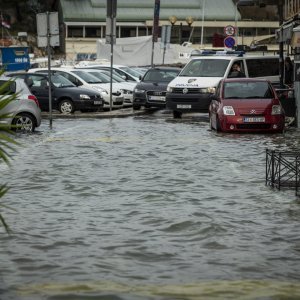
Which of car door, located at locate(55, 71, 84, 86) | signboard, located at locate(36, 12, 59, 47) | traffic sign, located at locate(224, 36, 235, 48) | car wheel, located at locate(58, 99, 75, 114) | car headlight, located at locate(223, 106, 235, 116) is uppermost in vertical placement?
signboard, located at locate(36, 12, 59, 47)

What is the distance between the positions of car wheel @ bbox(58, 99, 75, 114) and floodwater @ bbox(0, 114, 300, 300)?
1383cm

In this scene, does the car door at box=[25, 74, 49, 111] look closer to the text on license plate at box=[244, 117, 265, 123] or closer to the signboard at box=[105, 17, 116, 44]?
the signboard at box=[105, 17, 116, 44]

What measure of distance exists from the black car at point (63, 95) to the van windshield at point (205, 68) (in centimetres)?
323

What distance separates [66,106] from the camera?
34500 mm

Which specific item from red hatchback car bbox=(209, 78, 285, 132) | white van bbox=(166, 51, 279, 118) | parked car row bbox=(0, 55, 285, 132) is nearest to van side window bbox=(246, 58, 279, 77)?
white van bbox=(166, 51, 279, 118)

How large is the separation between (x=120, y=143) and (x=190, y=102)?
10027 millimetres

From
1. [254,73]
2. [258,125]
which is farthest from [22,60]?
[258,125]

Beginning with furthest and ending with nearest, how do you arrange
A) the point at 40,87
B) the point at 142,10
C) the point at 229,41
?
the point at 142,10, the point at 229,41, the point at 40,87

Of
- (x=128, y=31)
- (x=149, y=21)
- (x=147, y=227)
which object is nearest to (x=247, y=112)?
(x=147, y=227)

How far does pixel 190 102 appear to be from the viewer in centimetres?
3192

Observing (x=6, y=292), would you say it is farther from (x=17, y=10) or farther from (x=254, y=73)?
(x=17, y=10)

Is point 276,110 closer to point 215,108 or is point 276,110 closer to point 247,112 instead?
point 247,112

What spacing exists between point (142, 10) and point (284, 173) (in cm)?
10084

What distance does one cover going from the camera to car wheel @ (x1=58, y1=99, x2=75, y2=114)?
34469mm
